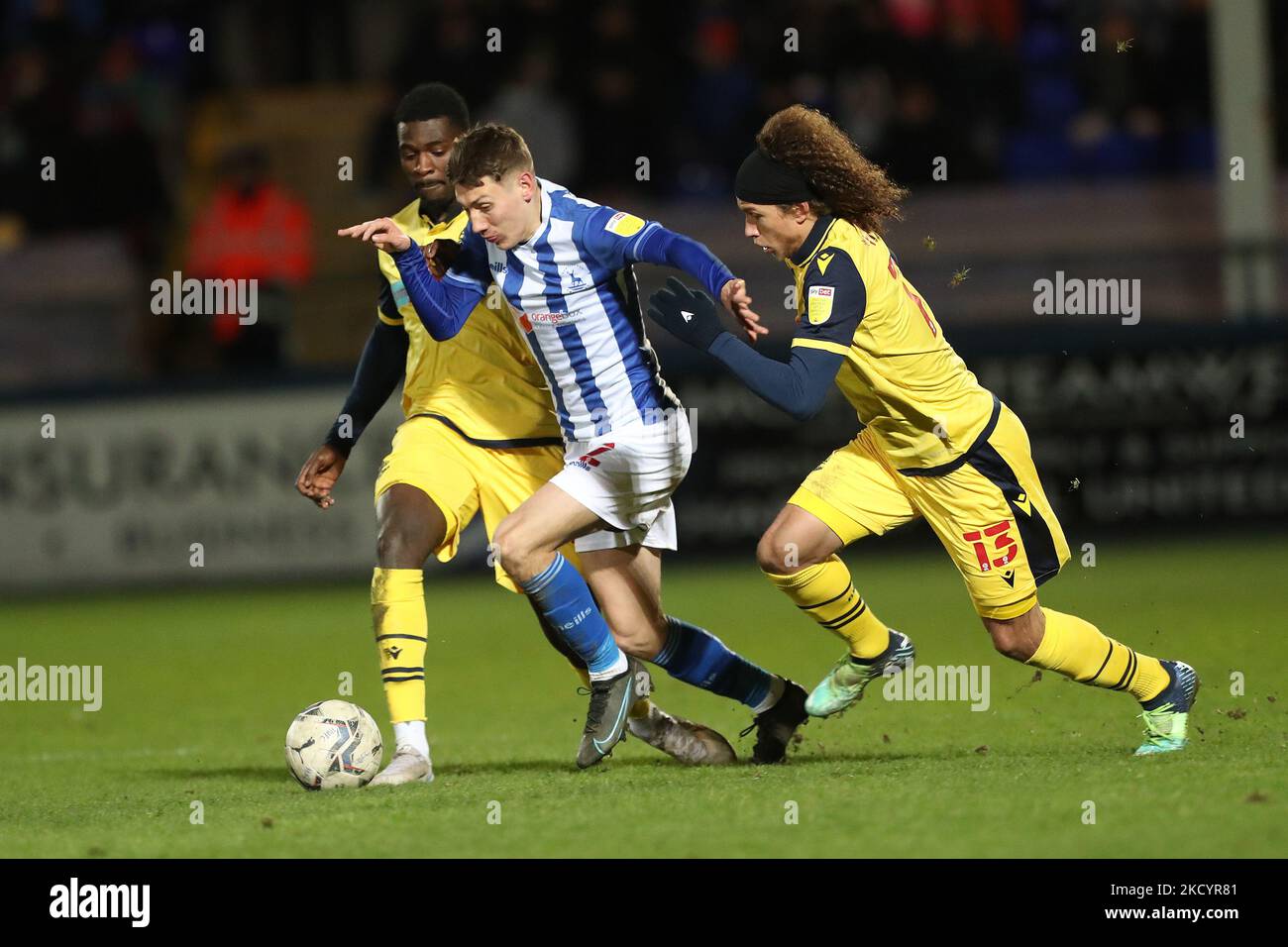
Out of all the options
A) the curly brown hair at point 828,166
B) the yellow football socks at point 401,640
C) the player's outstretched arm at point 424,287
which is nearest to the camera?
the curly brown hair at point 828,166

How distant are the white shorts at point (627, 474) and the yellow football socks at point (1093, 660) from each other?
4.39 ft

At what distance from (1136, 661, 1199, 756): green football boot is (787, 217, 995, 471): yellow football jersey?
1034 millimetres

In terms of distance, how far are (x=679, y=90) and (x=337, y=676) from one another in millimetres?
7339

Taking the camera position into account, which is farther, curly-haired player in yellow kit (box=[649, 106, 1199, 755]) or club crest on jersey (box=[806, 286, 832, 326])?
curly-haired player in yellow kit (box=[649, 106, 1199, 755])

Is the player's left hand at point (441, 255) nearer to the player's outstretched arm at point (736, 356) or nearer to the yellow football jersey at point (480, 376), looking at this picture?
the yellow football jersey at point (480, 376)

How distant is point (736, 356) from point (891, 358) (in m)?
0.83

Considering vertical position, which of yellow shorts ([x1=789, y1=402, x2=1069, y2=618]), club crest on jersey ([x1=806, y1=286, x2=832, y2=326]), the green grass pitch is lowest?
the green grass pitch

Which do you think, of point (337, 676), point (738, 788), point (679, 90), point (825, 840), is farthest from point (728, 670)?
point (679, 90)

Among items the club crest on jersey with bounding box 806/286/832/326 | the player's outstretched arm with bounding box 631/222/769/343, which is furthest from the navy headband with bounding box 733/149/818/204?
the club crest on jersey with bounding box 806/286/832/326

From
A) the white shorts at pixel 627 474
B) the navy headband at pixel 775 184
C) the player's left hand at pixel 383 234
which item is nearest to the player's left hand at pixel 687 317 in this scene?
the navy headband at pixel 775 184

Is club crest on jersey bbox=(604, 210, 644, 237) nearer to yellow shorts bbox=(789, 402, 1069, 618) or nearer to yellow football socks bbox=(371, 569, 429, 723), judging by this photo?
yellow shorts bbox=(789, 402, 1069, 618)

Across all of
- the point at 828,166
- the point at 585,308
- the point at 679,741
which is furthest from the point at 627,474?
the point at 828,166

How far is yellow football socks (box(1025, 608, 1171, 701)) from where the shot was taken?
636 cm

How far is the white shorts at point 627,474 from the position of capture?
6.48 metres
